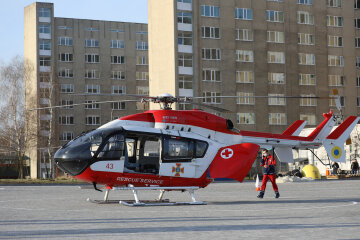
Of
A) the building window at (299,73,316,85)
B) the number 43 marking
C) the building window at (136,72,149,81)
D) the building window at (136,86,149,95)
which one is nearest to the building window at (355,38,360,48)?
the building window at (299,73,316,85)

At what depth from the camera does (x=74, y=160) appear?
63.7 ft

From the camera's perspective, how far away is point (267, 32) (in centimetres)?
6975

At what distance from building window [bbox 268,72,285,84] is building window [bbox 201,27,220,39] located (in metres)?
7.77

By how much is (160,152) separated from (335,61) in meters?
56.9

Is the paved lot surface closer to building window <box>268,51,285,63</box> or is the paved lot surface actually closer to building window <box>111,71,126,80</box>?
building window <box>268,51,285,63</box>

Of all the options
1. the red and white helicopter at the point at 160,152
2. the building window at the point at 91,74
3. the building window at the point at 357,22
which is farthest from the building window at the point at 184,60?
the red and white helicopter at the point at 160,152

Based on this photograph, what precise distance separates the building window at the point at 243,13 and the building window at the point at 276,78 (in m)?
6.98

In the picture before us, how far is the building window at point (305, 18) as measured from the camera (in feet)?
234

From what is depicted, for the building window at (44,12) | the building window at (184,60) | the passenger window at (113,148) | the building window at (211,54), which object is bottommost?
the passenger window at (113,148)

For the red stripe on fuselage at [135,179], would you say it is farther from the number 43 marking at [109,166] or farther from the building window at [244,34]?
the building window at [244,34]

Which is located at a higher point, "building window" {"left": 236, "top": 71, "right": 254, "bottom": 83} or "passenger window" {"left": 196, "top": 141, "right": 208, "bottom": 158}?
"building window" {"left": 236, "top": 71, "right": 254, "bottom": 83}

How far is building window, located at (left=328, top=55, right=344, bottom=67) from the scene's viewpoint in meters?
72.9

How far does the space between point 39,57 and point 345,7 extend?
43.7 meters

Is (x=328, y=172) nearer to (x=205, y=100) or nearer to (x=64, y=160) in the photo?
(x=205, y=100)
